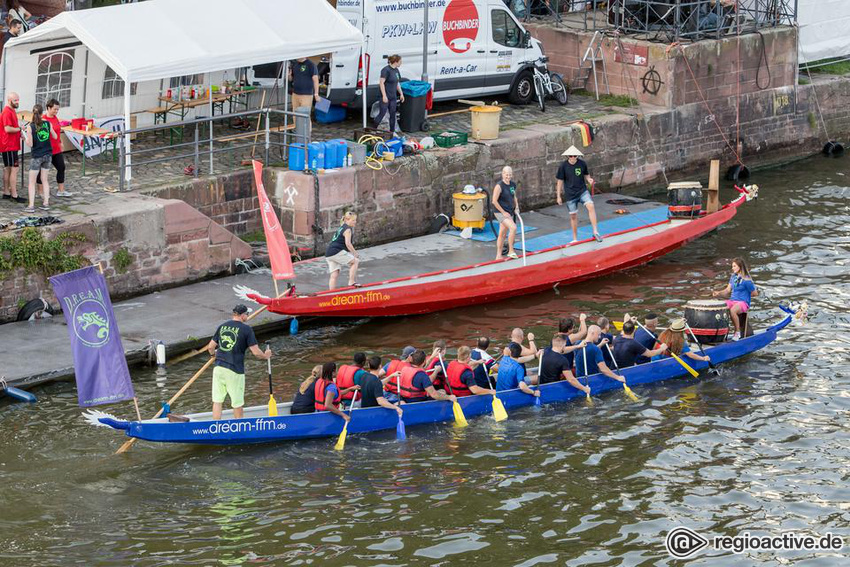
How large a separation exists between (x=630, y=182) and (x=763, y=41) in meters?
5.47

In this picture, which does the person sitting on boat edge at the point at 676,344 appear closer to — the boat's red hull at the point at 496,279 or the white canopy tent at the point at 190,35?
the boat's red hull at the point at 496,279

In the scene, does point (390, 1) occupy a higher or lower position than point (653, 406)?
higher

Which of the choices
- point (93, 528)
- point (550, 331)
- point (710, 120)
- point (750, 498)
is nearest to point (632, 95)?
point (710, 120)

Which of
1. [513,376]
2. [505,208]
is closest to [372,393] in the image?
[513,376]

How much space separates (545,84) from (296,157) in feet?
27.3

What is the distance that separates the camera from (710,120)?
31906 mm

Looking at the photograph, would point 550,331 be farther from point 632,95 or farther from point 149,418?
point 632,95

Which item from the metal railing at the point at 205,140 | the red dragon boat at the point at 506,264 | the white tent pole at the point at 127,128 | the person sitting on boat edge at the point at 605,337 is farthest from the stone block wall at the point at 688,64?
the person sitting on boat edge at the point at 605,337

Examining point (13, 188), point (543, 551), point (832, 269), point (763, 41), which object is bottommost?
point (543, 551)

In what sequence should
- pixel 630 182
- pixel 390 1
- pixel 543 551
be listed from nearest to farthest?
pixel 543 551, pixel 390 1, pixel 630 182

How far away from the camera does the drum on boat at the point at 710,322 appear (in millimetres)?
20281

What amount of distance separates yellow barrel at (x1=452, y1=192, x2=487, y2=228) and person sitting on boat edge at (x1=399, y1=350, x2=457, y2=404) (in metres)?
7.81

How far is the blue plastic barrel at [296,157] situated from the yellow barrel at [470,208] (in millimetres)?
3050

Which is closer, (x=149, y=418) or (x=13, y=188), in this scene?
(x=149, y=418)
